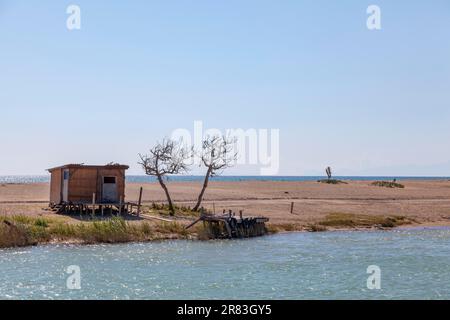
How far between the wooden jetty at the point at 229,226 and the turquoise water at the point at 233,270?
1350 millimetres

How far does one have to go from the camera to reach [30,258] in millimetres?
24438

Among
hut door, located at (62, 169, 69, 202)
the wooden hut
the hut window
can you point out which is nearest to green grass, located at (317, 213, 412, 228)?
the wooden hut

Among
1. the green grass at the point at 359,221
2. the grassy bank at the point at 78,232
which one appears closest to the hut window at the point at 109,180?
the grassy bank at the point at 78,232

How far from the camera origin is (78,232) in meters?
29.7

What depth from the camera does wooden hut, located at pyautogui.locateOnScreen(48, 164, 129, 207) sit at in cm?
3928

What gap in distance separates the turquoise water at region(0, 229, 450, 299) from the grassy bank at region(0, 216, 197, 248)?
3.89 ft

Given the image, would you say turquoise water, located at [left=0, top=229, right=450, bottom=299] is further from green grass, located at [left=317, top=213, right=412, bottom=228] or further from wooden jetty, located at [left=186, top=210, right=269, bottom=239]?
green grass, located at [left=317, top=213, right=412, bottom=228]
